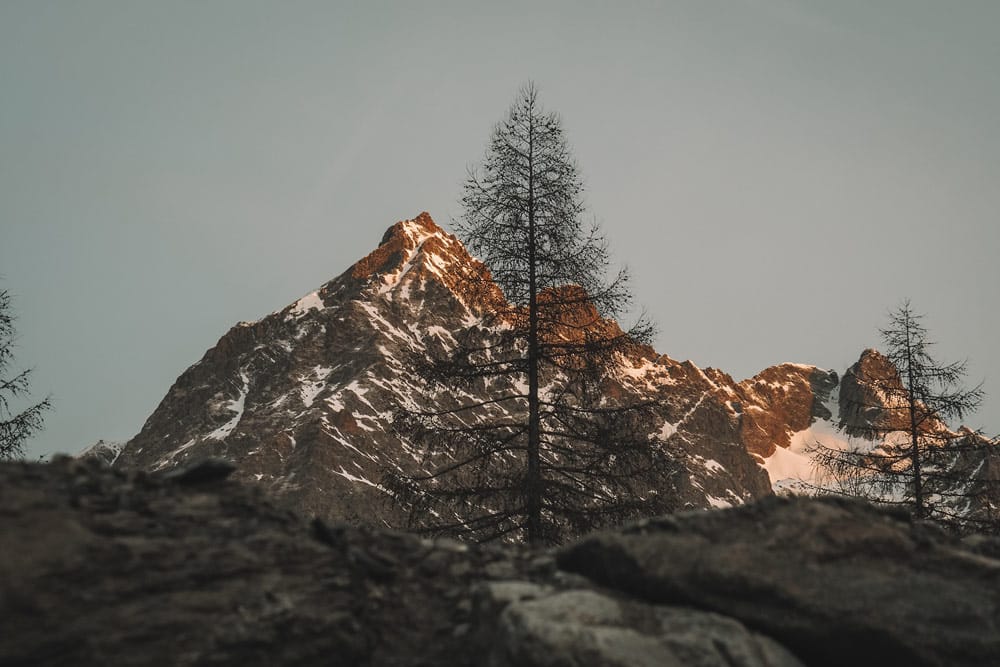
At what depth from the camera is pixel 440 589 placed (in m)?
6.13

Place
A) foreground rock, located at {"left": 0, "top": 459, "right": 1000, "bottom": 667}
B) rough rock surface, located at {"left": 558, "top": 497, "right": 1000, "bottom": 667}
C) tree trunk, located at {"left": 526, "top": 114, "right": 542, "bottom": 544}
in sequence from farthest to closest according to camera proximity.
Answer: tree trunk, located at {"left": 526, "top": 114, "right": 542, "bottom": 544} < rough rock surface, located at {"left": 558, "top": 497, "right": 1000, "bottom": 667} < foreground rock, located at {"left": 0, "top": 459, "right": 1000, "bottom": 667}

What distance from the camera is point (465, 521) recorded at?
13.5 meters

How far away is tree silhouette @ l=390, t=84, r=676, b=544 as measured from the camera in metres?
13.1

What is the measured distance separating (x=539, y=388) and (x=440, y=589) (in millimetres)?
8352

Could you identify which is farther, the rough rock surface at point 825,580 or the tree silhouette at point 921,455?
the tree silhouette at point 921,455

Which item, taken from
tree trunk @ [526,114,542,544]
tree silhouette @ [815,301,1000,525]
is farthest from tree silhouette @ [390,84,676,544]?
tree silhouette @ [815,301,1000,525]

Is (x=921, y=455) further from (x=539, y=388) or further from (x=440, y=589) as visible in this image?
(x=440, y=589)

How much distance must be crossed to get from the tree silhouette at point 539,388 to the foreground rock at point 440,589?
6801 millimetres

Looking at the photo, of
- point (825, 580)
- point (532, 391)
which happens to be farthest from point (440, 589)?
point (532, 391)

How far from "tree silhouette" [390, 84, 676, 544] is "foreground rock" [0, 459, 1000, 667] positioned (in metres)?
6.80

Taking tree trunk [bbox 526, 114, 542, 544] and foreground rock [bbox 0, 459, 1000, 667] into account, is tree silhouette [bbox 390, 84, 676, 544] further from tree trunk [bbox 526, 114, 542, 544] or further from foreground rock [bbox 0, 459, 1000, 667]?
foreground rock [bbox 0, 459, 1000, 667]

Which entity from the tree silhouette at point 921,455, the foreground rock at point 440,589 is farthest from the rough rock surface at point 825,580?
the tree silhouette at point 921,455

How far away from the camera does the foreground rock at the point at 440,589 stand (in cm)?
463

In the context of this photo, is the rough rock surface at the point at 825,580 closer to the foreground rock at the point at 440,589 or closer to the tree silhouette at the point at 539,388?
the foreground rock at the point at 440,589
